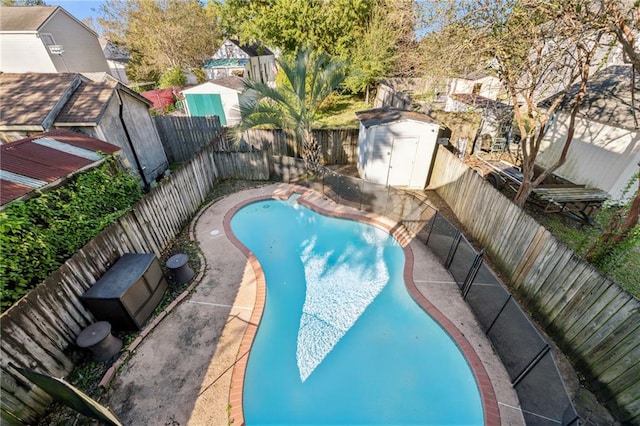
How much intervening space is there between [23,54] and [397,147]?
1181 inches

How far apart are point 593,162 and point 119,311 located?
16.6 m

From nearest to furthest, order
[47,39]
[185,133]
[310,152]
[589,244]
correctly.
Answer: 1. [589,244]
2. [310,152]
3. [185,133]
4. [47,39]

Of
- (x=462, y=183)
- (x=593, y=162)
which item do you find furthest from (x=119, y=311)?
(x=593, y=162)

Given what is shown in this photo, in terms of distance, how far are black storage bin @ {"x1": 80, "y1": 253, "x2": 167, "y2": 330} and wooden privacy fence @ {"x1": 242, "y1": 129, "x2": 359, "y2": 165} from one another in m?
9.15

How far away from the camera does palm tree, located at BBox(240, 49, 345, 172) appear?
10.4 metres

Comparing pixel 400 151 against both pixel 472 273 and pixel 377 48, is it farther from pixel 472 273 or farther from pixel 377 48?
pixel 377 48

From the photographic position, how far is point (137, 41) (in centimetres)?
3175

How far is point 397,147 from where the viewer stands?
1092cm

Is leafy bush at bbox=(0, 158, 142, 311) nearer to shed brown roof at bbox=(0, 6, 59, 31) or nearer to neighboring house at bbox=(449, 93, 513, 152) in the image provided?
neighboring house at bbox=(449, 93, 513, 152)

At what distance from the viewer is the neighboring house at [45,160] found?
18.7 feet

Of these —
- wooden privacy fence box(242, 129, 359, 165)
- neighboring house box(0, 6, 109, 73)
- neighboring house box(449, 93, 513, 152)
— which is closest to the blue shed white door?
wooden privacy fence box(242, 129, 359, 165)

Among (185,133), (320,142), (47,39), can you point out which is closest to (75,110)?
(185,133)

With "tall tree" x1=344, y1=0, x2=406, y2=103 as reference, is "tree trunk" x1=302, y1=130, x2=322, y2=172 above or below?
below

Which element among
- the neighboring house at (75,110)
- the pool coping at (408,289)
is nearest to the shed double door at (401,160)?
the pool coping at (408,289)
